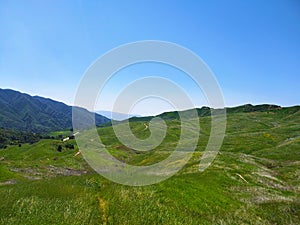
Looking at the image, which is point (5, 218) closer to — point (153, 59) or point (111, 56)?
point (111, 56)

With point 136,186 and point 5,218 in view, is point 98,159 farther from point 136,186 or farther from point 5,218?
point 5,218

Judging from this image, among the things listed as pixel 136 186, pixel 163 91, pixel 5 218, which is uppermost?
pixel 163 91

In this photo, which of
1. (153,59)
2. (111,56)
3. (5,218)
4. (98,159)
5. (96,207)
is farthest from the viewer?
(98,159)

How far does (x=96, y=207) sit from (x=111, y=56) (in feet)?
53.9

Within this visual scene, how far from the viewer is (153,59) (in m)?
35.0

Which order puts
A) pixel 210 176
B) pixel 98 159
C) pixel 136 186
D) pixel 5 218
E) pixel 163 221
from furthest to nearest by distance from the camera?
pixel 98 159 → pixel 210 176 → pixel 136 186 → pixel 163 221 → pixel 5 218

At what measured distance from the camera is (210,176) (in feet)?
183

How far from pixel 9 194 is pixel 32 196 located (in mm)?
3053

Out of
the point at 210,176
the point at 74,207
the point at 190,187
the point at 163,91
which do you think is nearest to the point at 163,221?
the point at 74,207

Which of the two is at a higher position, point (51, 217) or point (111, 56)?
point (111, 56)

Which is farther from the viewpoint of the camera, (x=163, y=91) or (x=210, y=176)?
(x=210, y=176)

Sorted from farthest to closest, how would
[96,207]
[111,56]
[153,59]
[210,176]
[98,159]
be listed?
[98,159]
[210,176]
[153,59]
[111,56]
[96,207]

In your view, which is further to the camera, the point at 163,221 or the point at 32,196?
the point at 32,196

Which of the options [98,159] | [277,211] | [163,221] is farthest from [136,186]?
[98,159]
